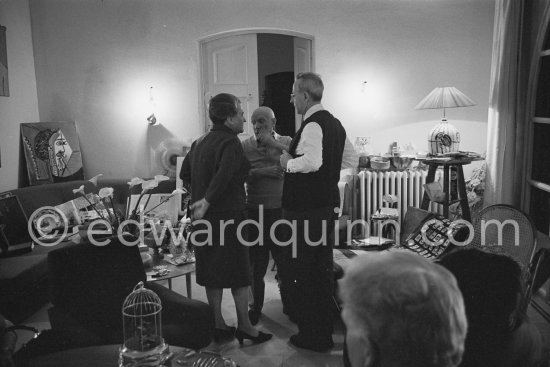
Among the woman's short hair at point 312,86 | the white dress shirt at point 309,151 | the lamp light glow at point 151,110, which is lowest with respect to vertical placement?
the white dress shirt at point 309,151

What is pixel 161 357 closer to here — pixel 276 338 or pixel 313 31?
pixel 276 338

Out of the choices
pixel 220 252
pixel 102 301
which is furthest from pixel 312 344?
pixel 102 301

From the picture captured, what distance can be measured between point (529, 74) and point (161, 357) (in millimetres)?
4235

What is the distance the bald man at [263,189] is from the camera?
4.08m

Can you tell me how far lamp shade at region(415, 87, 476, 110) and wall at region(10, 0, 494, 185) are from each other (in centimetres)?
96

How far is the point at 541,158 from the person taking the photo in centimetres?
502

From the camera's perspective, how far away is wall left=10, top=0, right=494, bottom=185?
6.51 m

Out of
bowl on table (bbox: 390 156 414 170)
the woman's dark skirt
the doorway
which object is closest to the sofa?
the woman's dark skirt

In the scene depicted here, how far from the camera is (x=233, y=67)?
6680 millimetres

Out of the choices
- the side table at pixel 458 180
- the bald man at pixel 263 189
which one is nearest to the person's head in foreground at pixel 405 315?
the bald man at pixel 263 189

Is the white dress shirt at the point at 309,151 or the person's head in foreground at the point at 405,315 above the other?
the white dress shirt at the point at 309,151

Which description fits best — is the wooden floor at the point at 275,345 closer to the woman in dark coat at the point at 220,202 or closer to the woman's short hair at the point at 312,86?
the woman in dark coat at the point at 220,202

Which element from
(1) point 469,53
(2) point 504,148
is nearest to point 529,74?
(2) point 504,148

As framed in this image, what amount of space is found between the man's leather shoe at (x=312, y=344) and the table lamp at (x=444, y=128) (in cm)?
259
